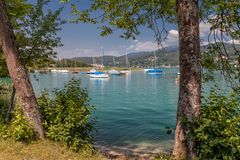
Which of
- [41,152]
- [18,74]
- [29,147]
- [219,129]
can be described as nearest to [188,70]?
[219,129]

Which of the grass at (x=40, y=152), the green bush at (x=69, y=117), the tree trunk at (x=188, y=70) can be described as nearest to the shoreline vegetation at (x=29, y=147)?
the grass at (x=40, y=152)

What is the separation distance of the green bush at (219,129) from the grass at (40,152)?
9.42 ft

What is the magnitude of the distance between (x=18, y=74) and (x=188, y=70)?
15.3 ft

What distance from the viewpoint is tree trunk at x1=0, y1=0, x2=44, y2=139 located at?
707 cm

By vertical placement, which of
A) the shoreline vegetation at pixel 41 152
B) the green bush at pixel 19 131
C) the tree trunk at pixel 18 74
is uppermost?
the tree trunk at pixel 18 74

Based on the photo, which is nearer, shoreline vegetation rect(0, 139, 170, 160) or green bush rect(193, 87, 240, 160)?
green bush rect(193, 87, 240, 160)

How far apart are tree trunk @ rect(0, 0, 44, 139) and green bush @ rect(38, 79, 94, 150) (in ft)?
1.08

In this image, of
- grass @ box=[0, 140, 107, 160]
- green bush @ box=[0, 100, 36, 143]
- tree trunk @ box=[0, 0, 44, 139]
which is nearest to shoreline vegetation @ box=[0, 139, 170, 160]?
grass @ box=[0, 140, 107, 160]

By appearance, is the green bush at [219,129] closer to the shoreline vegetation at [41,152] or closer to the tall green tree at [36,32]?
the shoreline vegetation at [41,152]

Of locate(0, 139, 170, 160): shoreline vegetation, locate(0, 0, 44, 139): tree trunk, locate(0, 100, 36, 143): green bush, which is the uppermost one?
locate(0, 0, 44, 139): tree trunk

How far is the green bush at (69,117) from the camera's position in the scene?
714cm

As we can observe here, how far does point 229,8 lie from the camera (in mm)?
6180

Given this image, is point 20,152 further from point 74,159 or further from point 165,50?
point 165,50

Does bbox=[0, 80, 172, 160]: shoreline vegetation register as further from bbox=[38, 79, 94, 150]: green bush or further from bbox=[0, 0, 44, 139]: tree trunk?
bbox=[0, 0, 44, 139]: tree trunk
